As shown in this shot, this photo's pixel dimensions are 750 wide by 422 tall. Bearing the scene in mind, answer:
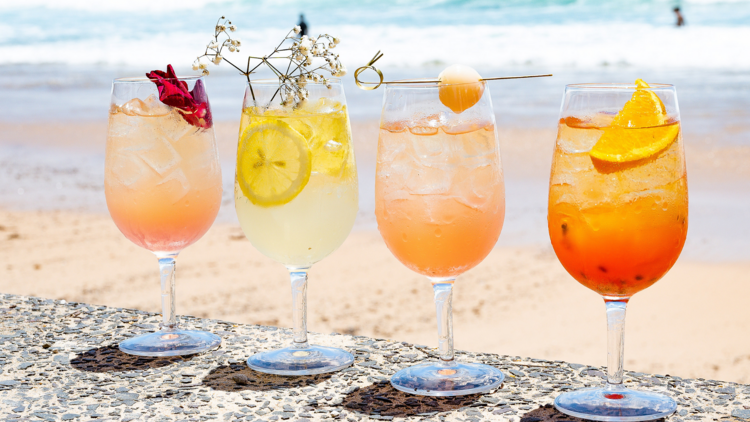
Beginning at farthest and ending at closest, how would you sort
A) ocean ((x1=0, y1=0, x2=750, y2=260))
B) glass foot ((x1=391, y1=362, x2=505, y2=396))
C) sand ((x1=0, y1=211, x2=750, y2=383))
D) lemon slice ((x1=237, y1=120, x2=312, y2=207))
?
ocean ((x1=0, y1=0, x2=750, y2=260)), sand ((x1=0, y1=211, x2=750, y2=383)), lemon slice ((x1=237, y1=120, x2=312, y2=207)), glass foot ((x1=391, y1=362, x2=505, y2=396))

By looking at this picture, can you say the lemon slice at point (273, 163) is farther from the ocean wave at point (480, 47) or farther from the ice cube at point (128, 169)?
the ocean wave at point (480, 47)

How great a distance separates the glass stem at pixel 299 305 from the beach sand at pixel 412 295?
137 inches

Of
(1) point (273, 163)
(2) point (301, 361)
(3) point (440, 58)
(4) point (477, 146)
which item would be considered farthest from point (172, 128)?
(3) point (440, 58)

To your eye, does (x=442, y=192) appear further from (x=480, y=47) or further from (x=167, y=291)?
(x=480, y=47)

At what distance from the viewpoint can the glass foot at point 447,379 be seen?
1.77 m

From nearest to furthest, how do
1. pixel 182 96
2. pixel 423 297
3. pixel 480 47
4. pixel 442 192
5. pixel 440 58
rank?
pixel 442 192, pixel 182 96, pixel 423 297, pixel 440 58, pixel 480 47

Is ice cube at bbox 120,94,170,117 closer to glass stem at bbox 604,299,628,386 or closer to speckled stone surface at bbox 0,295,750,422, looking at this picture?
speckled stone surface at bbox 0,295,750,422

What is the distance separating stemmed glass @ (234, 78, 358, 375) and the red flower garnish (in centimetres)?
17

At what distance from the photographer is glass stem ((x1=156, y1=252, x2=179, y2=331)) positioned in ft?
7.04

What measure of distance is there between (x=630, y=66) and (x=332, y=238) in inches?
750

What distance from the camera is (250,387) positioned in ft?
6.00

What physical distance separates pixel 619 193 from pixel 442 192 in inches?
15.1

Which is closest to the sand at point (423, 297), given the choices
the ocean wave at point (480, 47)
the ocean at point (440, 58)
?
the ocean at point (440, 58)

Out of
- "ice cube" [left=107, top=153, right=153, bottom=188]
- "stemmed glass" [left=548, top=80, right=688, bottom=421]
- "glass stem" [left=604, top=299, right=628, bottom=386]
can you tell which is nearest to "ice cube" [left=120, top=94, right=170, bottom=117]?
"ice cube" [left=107, top=153, right=153, bottom=188]
